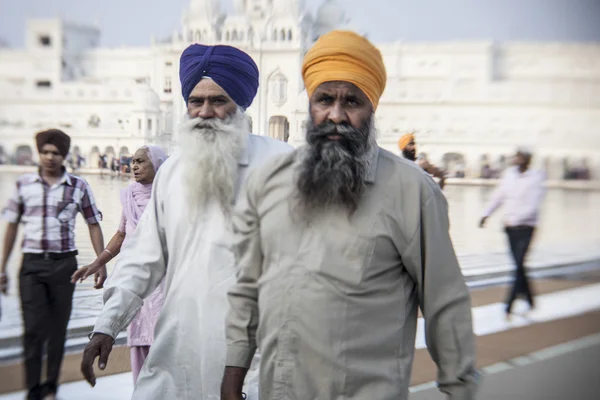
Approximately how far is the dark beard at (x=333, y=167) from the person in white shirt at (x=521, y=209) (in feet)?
14.1

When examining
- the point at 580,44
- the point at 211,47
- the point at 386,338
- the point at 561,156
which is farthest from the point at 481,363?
the point at 561,156

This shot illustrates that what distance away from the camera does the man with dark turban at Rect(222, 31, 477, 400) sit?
5.83 ft

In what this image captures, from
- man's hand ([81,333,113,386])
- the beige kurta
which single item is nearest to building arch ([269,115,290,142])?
man's hand ([81,333,113,386])

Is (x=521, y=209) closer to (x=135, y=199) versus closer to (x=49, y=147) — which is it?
(x=135, y=199)

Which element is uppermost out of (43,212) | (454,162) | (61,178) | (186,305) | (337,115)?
(454,162)

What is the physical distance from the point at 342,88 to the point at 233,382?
77 cm

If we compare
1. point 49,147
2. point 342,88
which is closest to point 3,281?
point 49,147

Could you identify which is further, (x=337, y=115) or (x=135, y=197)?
(x=135, y=197)

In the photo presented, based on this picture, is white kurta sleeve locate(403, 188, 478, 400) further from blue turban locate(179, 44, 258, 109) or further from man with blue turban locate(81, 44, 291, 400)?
blue turban locate(179, 44, 258, 109)

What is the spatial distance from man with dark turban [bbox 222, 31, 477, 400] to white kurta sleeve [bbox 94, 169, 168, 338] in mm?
493

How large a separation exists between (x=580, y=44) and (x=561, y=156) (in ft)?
12.2

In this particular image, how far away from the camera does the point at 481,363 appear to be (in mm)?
4879

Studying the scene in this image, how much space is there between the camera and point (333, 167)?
1867 millimetres

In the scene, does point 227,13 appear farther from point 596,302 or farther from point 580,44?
point 596,302
